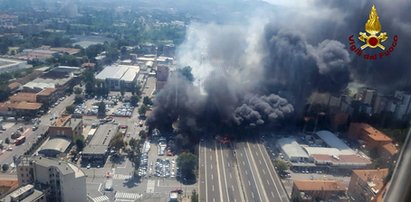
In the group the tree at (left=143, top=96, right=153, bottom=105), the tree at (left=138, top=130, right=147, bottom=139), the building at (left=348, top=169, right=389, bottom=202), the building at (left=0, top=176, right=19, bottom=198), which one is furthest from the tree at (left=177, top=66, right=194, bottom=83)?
the building at (left=348, top=169, right=389, bottom=202)

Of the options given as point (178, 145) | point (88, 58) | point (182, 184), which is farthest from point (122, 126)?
point (88, 58)

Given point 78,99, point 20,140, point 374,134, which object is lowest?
point 20,140

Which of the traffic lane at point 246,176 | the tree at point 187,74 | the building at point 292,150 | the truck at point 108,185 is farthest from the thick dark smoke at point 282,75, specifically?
the truck at point 108,185

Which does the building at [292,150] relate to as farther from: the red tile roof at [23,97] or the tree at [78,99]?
the red tile roof at [23,97]

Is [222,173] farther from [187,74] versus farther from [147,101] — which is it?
[187,74]

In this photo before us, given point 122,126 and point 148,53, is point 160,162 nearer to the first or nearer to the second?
point 122,126

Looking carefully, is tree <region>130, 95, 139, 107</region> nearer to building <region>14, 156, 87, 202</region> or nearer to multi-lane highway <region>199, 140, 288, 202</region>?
multi-lane highway <region>199, 140, 288, 202</region>

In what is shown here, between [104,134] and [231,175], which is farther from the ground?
[231,175]

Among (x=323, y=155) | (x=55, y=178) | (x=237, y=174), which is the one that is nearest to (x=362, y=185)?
(x=323, y=155)
